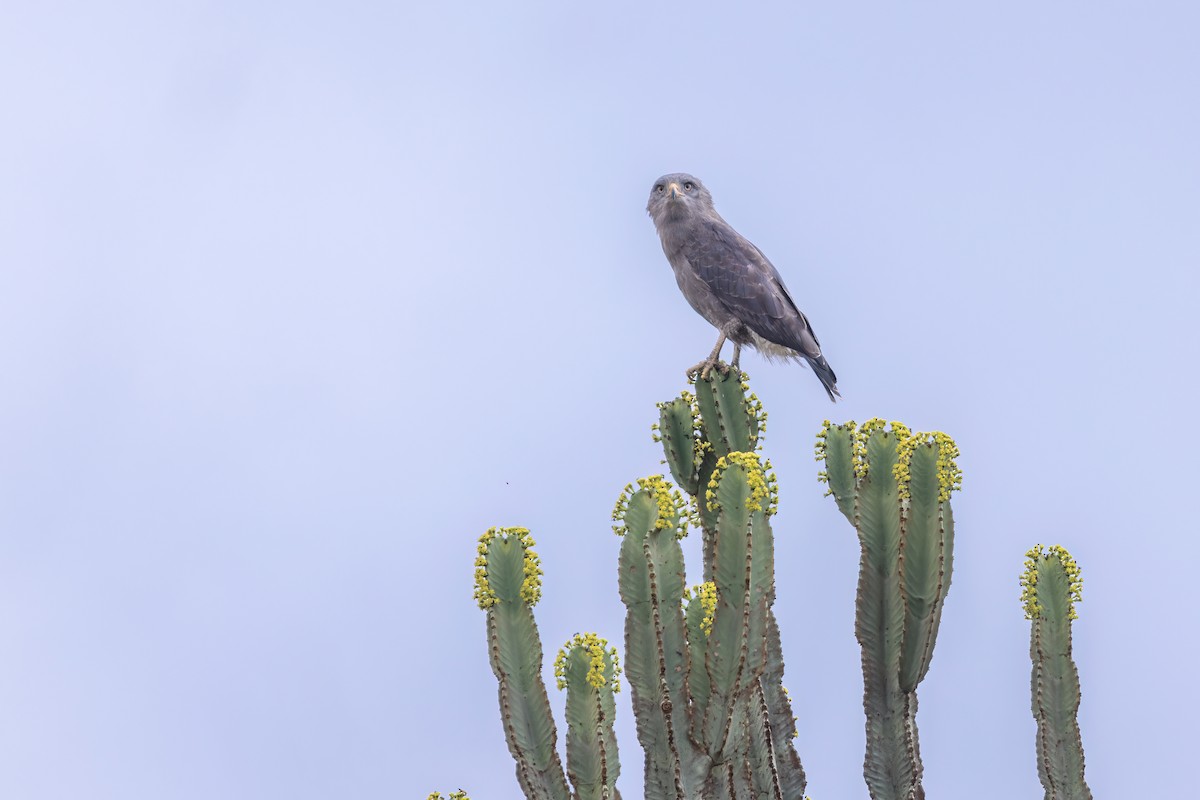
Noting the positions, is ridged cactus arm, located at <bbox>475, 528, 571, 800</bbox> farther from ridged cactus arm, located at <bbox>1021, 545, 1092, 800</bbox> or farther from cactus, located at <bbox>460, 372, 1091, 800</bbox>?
ridged cactus arm, located at <bbox>1021, 545, 1092, 800</bbox>

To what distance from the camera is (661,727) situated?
6.19m

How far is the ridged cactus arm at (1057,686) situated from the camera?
22.9 feet

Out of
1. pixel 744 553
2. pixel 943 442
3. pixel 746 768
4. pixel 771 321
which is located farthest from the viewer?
pixel 771 321

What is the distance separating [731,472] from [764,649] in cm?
79

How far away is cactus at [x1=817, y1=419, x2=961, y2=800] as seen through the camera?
6.73 metres

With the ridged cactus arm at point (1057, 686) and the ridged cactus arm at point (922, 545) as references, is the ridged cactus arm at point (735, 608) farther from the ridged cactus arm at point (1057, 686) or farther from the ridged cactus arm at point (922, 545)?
the ridged cactus arm at point (1057, 686)

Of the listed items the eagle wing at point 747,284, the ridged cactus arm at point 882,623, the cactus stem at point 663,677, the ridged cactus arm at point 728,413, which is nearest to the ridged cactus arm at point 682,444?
the ridged cactus arm at point 728,413

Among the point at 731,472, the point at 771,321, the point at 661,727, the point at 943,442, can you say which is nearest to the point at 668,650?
the point at 661,727

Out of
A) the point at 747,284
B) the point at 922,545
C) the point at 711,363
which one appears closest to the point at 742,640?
the point at 922,545

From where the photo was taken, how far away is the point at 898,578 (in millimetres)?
6734

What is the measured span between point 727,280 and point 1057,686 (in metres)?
4.57

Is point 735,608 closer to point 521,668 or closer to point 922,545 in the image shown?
point 521,668

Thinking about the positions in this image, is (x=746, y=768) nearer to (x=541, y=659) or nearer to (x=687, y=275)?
(x=541, y=659)

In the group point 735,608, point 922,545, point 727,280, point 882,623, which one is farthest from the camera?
point 727,280
